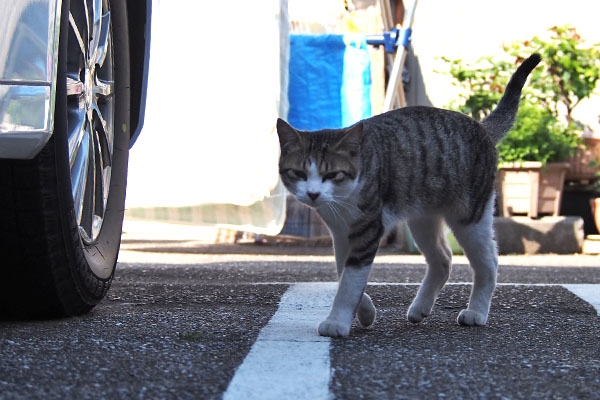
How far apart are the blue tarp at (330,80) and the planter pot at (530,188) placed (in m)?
1.19

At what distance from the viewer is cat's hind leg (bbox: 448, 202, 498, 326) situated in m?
2.67

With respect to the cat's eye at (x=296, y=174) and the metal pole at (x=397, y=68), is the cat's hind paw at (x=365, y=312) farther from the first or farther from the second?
the metal pole at (x=397, y=68)

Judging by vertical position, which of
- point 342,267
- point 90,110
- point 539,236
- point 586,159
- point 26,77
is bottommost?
point 539,236

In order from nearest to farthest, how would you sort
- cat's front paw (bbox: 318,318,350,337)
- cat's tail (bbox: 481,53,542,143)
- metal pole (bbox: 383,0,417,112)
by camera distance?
cat's front paw (bbox: 318,318,350,337)
cat's tail (bbox: 481,53,542,143)
metal pole (bbox: 383,0,417,112)

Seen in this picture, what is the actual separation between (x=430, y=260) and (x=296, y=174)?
0.60 meters

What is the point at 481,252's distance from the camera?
2730 mm

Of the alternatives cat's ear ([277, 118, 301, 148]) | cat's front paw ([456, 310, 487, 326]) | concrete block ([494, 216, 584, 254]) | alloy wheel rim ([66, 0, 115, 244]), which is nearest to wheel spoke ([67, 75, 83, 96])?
alloy wheel rim ([66, 0, 115, 244])

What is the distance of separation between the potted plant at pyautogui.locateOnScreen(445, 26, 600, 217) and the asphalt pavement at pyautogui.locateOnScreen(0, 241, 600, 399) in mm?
3243

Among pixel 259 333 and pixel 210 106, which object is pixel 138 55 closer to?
pixel 259 333

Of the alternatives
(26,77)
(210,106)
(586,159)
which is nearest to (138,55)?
(26,77)

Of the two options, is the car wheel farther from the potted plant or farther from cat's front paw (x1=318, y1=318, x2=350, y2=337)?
the potted plant

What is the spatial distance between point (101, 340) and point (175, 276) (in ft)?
6.03

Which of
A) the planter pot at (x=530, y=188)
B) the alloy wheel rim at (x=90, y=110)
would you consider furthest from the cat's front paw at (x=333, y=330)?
the planter pot at (x=530, y=188)

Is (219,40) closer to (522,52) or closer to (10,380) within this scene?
(522,52)
